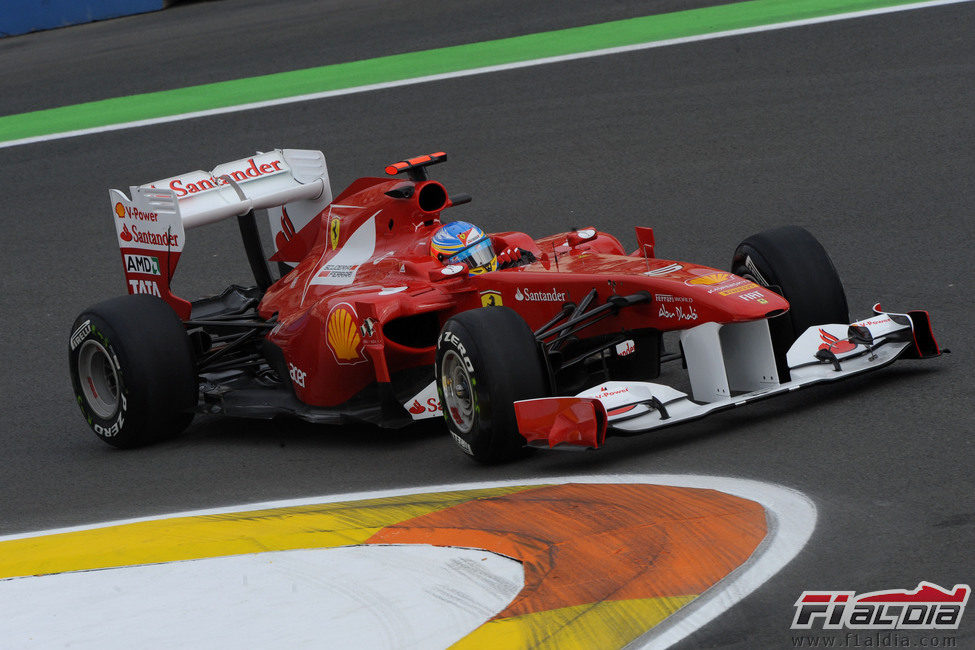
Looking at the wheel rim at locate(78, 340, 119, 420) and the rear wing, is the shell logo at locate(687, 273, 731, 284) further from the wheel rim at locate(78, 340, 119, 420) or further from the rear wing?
the wheel rim at locate(78, 340, 119, 420)

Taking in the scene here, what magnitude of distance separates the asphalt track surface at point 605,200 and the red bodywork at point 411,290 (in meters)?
0.48

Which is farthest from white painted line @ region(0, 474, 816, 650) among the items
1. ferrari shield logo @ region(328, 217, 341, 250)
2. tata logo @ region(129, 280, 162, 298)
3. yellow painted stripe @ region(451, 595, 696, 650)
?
tata logo @ region(129, 280, 162, 298)

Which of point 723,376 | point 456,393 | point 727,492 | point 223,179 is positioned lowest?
point 727,492

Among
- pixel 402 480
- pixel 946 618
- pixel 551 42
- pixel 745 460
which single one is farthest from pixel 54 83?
pixel 946 618

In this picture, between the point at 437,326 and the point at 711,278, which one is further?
the point at 437,326

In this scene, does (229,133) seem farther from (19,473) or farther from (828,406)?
(828,406)

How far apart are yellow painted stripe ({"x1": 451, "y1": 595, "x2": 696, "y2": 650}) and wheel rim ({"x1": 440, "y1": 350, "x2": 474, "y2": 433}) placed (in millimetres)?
1949

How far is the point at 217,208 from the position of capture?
843 centimetres

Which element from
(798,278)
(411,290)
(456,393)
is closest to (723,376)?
(798,278)

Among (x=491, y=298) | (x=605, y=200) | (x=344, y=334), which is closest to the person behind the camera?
(x=491, y=298)

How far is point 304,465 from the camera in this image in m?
7.12

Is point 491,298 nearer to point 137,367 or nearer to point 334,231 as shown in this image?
point 334,231

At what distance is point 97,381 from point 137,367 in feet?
1.87

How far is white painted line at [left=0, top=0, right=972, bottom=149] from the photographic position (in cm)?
1509
